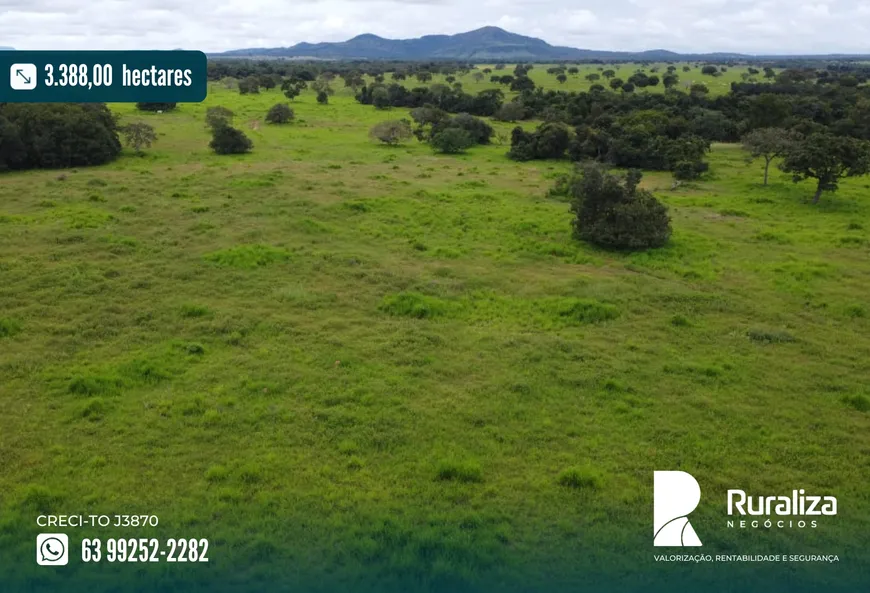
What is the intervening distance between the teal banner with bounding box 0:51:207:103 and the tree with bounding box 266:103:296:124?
31.3m

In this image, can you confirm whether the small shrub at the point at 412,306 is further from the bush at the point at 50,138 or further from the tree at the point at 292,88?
the tree at the point at 292,88

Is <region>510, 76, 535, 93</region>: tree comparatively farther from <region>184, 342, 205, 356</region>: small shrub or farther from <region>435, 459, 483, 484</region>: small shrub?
<region>435, 459, 483, 484</region>: small shrub

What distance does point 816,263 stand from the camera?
2453 centimetres

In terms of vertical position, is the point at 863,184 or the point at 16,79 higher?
the point at 16,79

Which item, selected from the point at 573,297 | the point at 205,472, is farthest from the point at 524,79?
the point at 205,472

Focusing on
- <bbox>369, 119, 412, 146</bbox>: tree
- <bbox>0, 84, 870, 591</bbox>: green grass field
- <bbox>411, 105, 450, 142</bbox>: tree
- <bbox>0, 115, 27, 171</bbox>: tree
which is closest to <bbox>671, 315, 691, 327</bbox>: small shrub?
<bbox>0, 84, 870, 591</bbox>: green grass field

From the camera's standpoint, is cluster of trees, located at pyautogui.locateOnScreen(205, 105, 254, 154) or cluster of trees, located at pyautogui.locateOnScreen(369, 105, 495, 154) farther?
cluster of trees, located at pyautogui.locateOnScreen(369, 105, 495, 154)

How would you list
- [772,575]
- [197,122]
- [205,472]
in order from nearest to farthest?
[772,575] → [205,472] → [197,122]

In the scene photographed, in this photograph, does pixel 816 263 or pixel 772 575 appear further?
pixel 816 263

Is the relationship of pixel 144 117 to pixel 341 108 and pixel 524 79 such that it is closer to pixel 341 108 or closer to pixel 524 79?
pixel 341 108

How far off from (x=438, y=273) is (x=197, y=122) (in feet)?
152

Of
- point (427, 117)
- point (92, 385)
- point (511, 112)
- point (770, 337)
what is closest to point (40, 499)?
point (92, 385)

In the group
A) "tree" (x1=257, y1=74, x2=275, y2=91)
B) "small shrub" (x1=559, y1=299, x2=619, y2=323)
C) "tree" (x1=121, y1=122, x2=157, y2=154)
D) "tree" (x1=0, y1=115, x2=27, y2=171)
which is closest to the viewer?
"small shrub" (x1=559, y1=299, x2=619, y2=323)

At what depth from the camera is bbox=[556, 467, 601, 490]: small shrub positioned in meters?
11.4
